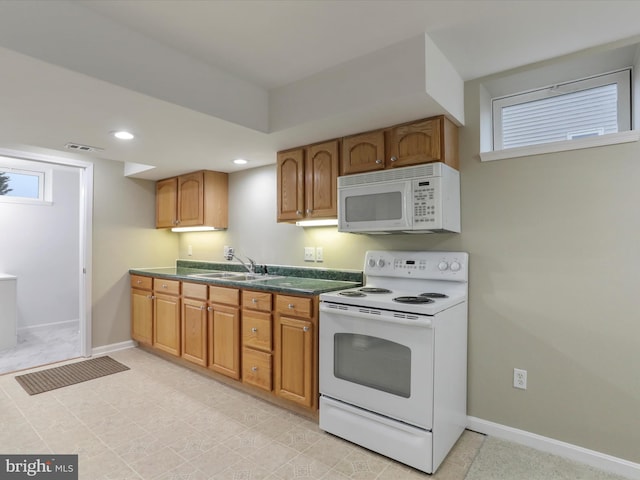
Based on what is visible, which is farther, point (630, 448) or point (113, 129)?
point (113, 129)

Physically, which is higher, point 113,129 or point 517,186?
point 113,129

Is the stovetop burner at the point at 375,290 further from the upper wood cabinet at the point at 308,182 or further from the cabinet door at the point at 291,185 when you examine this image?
the cabinet door at the point at 291,185

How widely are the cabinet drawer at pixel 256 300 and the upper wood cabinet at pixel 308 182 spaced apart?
26.3 inches

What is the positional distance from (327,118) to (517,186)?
123cm

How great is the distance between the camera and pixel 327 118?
86.0 inches

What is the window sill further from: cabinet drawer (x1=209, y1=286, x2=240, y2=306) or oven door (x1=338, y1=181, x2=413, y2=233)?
cabinet drawer (x1=209, y1=286, x2=240, y2=306)

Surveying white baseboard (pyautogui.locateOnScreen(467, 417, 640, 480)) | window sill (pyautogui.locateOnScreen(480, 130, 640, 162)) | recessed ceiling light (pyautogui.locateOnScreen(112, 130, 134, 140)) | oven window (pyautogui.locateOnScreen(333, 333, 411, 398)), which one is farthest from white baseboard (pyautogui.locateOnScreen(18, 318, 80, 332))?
window sill (pyautogui.locateOnScreen(480, 130, 640, 162))

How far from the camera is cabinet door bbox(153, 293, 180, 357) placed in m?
3.35

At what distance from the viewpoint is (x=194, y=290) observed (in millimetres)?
3174

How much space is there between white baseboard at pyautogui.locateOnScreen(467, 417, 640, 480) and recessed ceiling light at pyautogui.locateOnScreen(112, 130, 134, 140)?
303 centimetres

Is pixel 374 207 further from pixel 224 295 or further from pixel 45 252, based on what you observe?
pixel 45 252

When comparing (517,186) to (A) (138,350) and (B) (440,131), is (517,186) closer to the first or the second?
(B) (440,131)

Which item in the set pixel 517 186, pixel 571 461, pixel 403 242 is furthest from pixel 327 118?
pixel 571 461

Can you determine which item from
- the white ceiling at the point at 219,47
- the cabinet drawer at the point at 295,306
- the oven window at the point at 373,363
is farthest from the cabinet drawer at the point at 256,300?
the white ceiling at the point at 219,47
